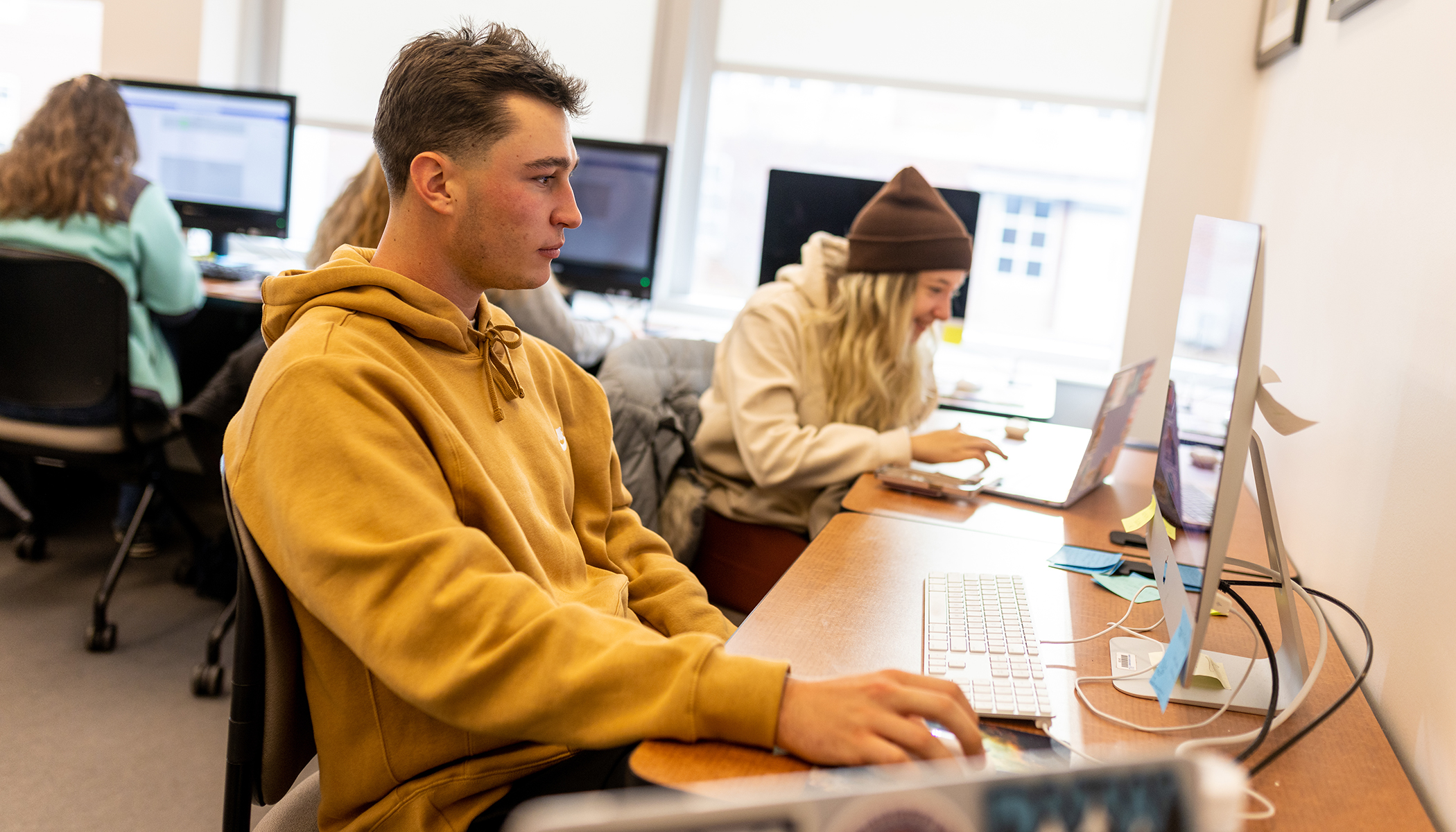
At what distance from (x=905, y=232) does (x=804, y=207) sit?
37.3 inches

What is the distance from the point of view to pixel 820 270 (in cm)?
220

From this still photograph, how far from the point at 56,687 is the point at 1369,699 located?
244 cm

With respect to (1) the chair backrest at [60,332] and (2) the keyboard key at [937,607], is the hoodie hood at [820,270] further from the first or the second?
(1) the chair backrest at [60,332]

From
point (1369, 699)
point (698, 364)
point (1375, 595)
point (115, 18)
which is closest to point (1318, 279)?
point (1375, 595)

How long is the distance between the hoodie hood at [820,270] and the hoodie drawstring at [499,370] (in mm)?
1050

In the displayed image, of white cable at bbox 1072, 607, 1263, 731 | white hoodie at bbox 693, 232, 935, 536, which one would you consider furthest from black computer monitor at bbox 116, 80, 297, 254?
white cable at bbox 1072, 607, 1263, 731

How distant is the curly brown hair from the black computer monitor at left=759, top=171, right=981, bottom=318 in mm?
1738

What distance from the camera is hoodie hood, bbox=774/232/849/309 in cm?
218

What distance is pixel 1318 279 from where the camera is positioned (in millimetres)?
1701

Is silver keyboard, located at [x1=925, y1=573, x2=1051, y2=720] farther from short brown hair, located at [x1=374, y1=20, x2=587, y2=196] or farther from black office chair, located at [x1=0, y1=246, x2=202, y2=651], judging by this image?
black office chair, located at [x1=0, y1=246, x2=202, y2=651]

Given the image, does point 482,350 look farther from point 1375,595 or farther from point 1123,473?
point 1123,473

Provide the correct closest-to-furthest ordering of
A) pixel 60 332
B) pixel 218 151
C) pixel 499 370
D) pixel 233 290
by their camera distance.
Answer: pixel 499 370
pixel 60 332
pixel 233 290
pixel 218 151

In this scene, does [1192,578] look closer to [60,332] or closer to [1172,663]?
[1172,663]

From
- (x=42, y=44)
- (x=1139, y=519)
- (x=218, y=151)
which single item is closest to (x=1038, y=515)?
(x=1139, y=519)
